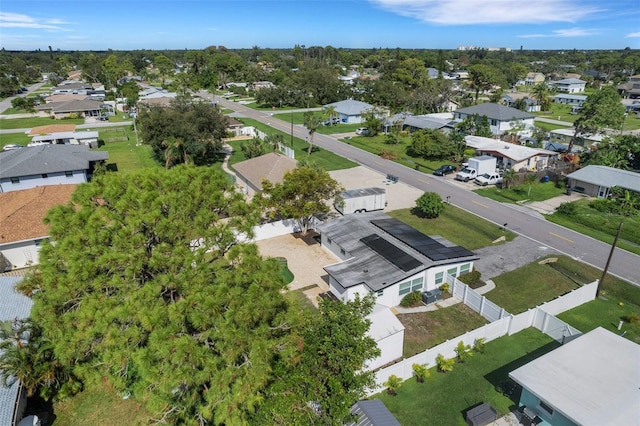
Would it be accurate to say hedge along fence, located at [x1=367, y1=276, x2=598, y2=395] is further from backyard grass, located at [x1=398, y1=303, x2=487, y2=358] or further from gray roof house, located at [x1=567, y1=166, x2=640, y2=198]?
gray roof house, located at [x1=567, y1=166, x2=640, y2=198]

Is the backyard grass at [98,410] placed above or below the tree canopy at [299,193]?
below

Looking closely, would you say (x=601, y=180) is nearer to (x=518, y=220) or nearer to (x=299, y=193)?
(x=518, y=220)

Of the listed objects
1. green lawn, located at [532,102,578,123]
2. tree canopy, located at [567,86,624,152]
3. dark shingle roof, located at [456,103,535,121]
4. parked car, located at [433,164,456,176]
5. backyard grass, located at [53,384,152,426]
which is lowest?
backyard grass, located at [53,384,152,426]

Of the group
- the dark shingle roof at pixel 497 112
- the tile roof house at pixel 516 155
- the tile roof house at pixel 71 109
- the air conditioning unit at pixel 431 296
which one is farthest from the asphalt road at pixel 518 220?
the tile roof house at pixel 71 109

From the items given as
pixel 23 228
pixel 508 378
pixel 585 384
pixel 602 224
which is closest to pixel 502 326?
pixel 508 378

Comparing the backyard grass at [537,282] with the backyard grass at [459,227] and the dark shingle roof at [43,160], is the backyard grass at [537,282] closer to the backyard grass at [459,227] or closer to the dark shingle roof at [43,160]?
the backyard grass at [459,227]

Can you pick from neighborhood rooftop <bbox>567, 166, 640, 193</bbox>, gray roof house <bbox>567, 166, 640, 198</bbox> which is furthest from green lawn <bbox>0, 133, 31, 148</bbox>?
neighborhood rooftop <bbox>567, 166, 640, 193</bbox>
